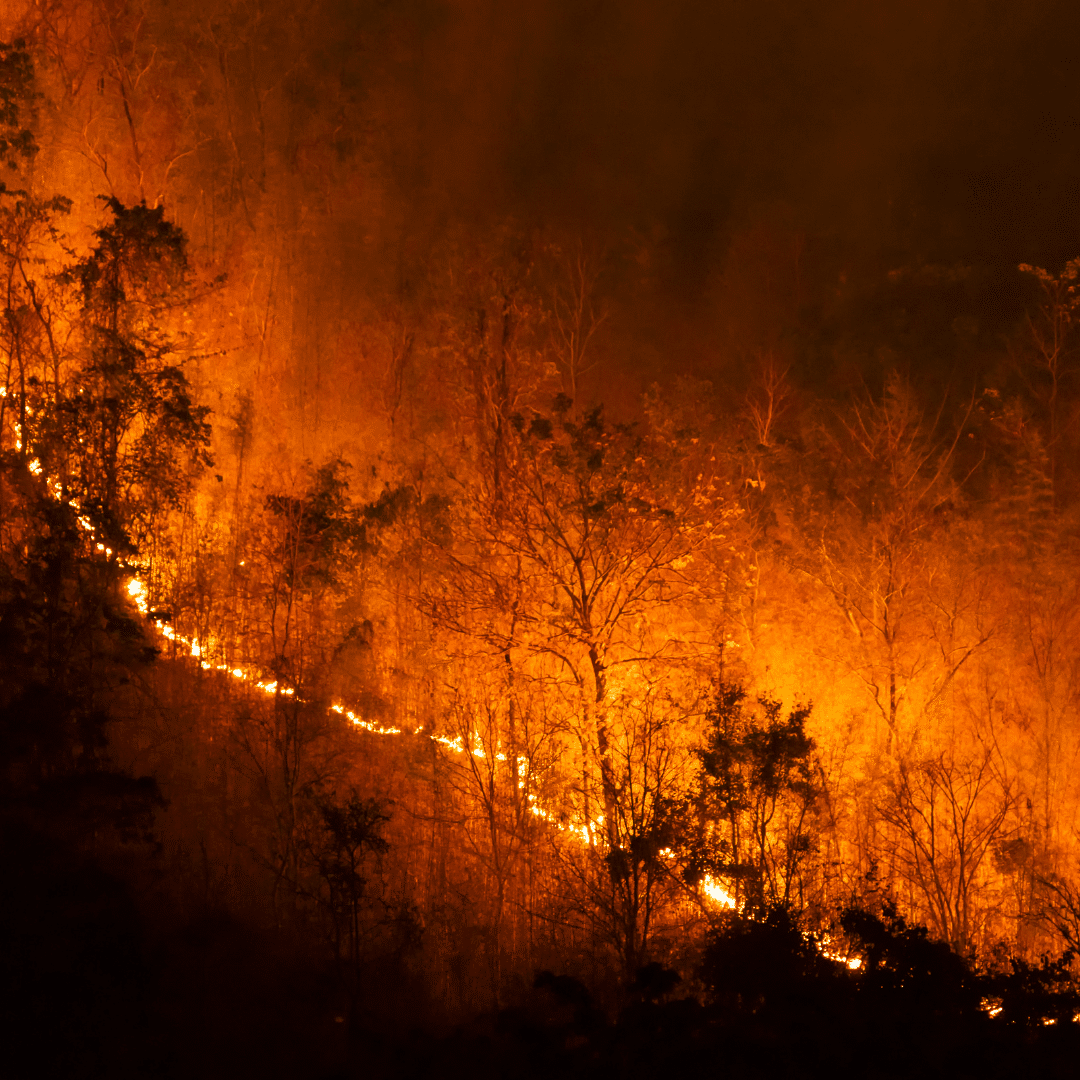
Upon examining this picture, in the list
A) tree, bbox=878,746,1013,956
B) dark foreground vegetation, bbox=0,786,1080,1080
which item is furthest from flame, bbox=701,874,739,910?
tree, bbox=878,746,1013,956

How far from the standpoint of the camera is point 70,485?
51.8ft

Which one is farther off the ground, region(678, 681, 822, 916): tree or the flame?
region(678, 681, 822, 916): tree

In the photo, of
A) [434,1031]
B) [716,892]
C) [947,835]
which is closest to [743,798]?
[716,892]

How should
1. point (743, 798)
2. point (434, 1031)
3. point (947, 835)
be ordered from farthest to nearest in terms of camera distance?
point (947, 835), point (743, 798), point (434, 1031)

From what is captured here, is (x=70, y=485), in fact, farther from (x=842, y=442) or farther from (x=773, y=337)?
(x=773, y=337)

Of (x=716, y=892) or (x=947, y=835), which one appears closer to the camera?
(x=716, y=892)

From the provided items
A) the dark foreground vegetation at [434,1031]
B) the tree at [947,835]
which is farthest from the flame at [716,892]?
the tree at [947,835]

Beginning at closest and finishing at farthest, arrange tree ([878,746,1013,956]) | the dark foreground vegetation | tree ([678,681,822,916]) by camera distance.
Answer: the dark foreground vegetation < tree ([678,681,822,916]) < tree ([878,746,1013,956])

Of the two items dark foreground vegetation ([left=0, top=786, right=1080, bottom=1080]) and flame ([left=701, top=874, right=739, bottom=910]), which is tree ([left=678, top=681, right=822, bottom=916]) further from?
dark foreground vegetation ([left=0, top=786, right=1080, bottom=1080])

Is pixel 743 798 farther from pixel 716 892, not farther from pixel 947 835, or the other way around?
pixel 947 835

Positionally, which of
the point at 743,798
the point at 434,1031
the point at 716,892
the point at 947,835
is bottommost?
the point at 434,1031

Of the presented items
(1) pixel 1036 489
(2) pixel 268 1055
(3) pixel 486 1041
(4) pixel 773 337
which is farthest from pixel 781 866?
(4) pixel 773 337

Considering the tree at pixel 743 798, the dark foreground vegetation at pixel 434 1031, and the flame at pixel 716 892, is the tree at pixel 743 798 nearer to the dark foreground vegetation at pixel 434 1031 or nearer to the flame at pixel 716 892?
the flame at pixel 716 892

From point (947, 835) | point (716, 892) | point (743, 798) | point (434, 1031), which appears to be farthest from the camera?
point (947, 835)
